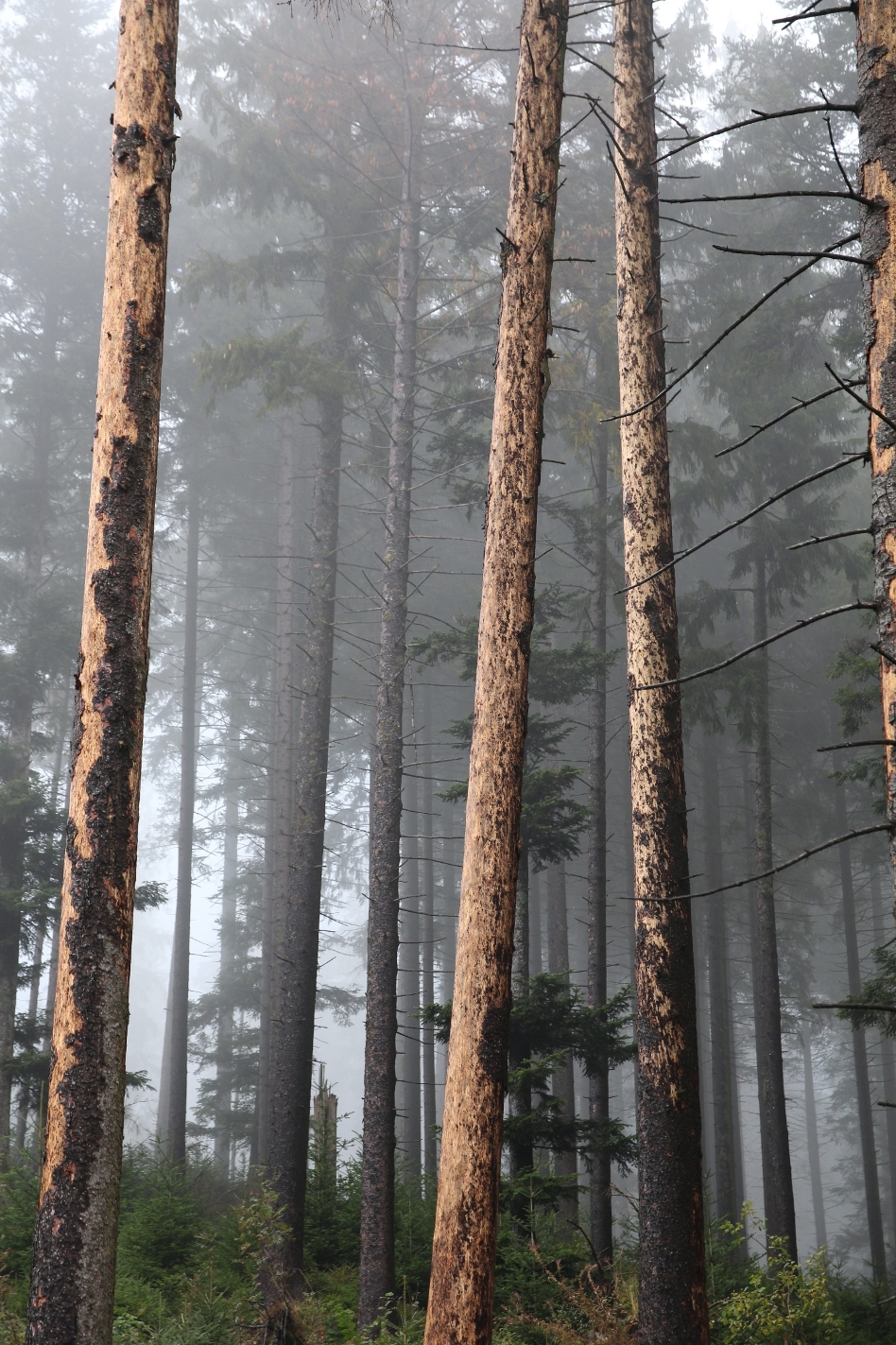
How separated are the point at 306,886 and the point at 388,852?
1.87 metres

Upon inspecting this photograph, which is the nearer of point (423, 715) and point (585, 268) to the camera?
point (585, 268)

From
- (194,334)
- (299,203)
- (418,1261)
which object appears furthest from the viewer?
(194,334)

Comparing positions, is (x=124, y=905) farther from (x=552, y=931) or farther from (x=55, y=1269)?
(x=552, y=931)

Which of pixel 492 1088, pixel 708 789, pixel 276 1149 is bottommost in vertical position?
pixel 276 1149

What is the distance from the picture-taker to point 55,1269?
14.4ft

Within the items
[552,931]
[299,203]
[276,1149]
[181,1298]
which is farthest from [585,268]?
[181,1298]

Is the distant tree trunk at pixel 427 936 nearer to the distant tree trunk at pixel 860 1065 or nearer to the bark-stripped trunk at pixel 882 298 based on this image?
the distant tree trunk at pixel 860 1065

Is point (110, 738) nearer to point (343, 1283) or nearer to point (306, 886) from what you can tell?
point (306, 886)

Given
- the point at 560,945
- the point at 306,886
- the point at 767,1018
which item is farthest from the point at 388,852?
the point at 560,945

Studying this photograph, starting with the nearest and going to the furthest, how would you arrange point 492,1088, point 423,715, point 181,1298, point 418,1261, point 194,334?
point 492,1088 → point 181,1298 → point 418,1261 → point 194,334 → point 423,715

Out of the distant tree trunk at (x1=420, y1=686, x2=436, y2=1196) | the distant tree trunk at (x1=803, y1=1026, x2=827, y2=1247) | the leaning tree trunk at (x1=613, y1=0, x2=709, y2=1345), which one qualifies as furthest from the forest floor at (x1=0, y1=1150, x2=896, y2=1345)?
the distant tree trunk at (x1=803, y1=1026, x2=827, y2=1247)

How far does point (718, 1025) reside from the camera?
19.3 m

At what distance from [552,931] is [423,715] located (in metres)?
8.19

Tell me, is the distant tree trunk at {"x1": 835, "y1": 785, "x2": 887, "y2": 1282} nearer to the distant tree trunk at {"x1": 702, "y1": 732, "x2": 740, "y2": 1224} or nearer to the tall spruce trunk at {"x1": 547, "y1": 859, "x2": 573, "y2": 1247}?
the distant tree trunk at {"x1": 702, "y1": 732, "x2": 740, "y2": 1224}
